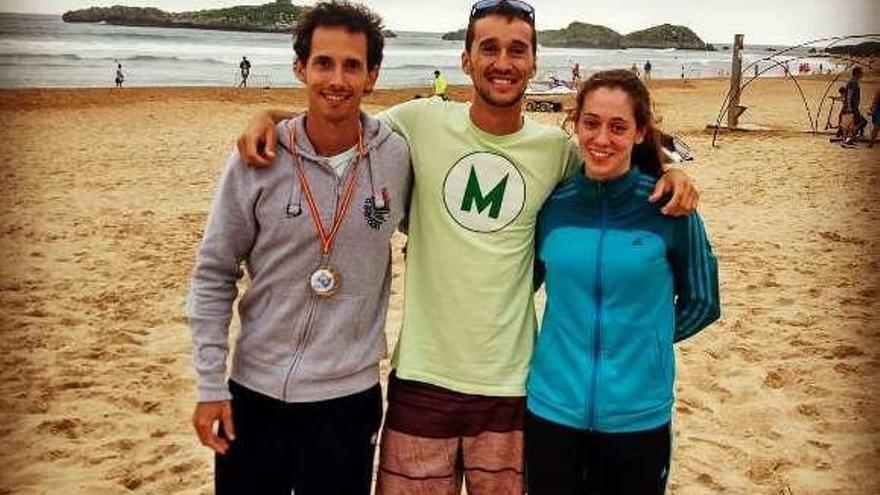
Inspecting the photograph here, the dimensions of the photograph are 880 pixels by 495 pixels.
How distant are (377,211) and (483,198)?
0.40 m

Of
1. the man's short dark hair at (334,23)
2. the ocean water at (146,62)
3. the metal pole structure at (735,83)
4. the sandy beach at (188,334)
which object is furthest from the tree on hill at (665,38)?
the man's short dark hair at (334,23)

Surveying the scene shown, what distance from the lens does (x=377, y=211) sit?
7.82 feet

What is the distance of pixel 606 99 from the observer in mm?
2426

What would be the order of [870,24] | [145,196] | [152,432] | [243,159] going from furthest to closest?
[145,196]
[152,432]
[870,24]
[243,159]

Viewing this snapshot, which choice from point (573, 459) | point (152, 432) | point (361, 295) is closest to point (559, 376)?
point (573, 459)

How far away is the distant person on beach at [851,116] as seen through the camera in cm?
1616

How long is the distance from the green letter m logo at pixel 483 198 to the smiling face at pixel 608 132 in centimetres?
31

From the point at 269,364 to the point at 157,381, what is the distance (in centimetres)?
330

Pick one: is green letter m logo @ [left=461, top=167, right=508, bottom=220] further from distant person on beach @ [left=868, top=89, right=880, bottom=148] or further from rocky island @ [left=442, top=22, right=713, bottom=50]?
rocky island @ [left=442, top=22, right=713, bottom=50]

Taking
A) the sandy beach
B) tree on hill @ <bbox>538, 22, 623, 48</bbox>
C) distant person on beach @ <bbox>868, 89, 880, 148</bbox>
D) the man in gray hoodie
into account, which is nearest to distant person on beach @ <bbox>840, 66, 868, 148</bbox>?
distant person on beach @ <bbox>868, 89, 880, 148</bbox>

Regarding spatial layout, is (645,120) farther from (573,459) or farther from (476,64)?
(573,459)

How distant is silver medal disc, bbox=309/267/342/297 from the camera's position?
2.32 meters

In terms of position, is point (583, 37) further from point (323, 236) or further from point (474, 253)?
point (323, 236)

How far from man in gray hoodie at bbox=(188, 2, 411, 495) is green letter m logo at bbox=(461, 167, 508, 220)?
26 cm
